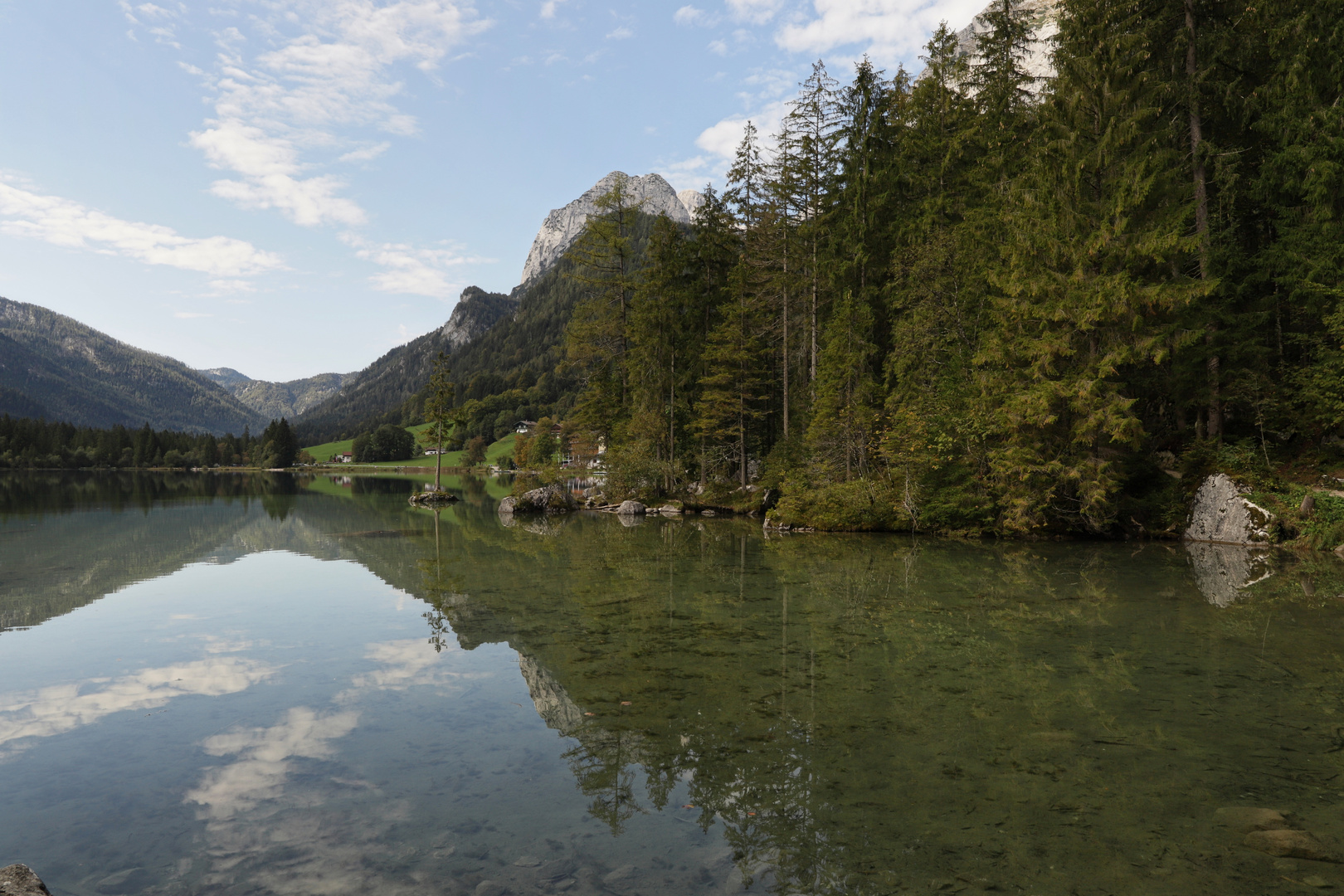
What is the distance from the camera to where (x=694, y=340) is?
4050 cm

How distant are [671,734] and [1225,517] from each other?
76.8 ft

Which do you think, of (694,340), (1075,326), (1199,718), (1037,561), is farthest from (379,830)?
(694,340)

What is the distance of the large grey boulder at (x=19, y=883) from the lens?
3453mm

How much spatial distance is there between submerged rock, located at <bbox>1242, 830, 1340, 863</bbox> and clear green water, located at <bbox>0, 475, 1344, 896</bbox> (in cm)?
10

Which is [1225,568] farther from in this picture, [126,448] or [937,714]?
[126,448]

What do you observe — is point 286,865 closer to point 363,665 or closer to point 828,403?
point 363,665

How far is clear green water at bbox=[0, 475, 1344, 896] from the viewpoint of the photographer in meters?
4.66

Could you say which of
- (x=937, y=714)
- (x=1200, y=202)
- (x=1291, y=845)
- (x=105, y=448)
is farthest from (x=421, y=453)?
(x=1291, y=845)

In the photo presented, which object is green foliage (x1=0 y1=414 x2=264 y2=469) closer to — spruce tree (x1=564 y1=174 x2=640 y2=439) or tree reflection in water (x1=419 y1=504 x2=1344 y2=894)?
spruce tree (x1=564 y1=174 x2=640 y2=439)

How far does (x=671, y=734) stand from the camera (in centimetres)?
699

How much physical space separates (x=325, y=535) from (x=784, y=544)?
18.7 metres

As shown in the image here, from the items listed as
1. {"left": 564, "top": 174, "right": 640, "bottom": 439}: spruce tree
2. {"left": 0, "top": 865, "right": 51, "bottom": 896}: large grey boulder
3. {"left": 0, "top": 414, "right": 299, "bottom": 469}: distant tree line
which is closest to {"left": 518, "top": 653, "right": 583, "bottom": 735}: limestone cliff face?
{"left": 0, "top": 865, "right": 51, "bottom": 896}: large grey boulder

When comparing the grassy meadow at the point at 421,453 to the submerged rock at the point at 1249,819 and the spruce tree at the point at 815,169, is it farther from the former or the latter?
the submerged rock at the point at 1249,819

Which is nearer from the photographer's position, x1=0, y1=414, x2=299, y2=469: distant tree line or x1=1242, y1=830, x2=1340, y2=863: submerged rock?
x1=1242, y1=830, x2=1340, y2=863: submerged rock
